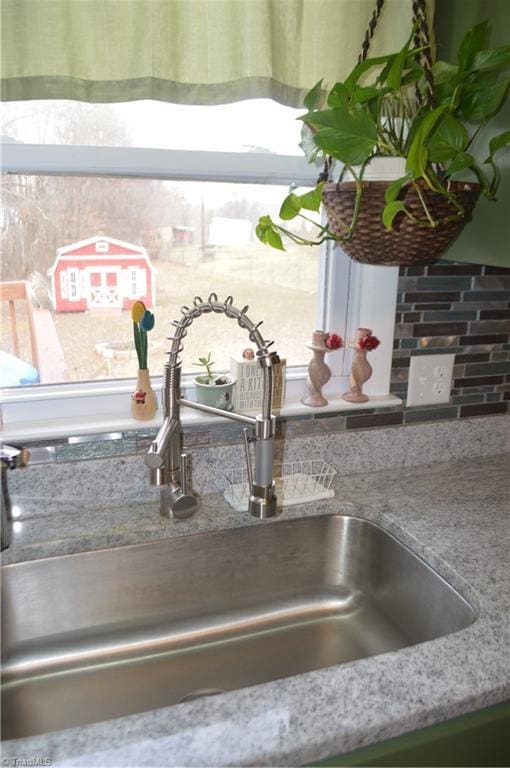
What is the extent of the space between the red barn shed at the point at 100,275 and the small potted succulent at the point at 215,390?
21 cm

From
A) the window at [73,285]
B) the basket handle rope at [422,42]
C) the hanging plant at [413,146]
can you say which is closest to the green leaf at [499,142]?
the hanging plant at [413,146]

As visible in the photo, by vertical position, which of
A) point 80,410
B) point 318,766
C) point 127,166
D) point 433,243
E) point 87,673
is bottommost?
point 87,673

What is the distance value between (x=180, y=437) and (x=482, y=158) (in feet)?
2.37

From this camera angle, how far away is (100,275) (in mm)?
1214

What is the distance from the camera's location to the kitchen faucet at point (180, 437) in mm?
1021

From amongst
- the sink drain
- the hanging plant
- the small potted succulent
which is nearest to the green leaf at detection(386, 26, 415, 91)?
the hanging plant

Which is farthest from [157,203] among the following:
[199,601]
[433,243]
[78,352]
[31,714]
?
[31,714]

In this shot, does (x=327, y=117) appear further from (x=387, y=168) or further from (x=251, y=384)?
(x=251, y=384)

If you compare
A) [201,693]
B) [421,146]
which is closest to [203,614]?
[201,693]

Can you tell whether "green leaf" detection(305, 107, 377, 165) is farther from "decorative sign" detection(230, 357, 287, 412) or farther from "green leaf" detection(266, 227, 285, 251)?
"decorative sign" detection(230, 357, 287, 412)

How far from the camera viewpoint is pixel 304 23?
110cm

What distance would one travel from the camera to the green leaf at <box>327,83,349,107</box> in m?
0.94

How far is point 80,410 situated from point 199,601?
44 centimetres

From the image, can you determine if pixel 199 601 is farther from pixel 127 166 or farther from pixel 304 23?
pixel 304 23
